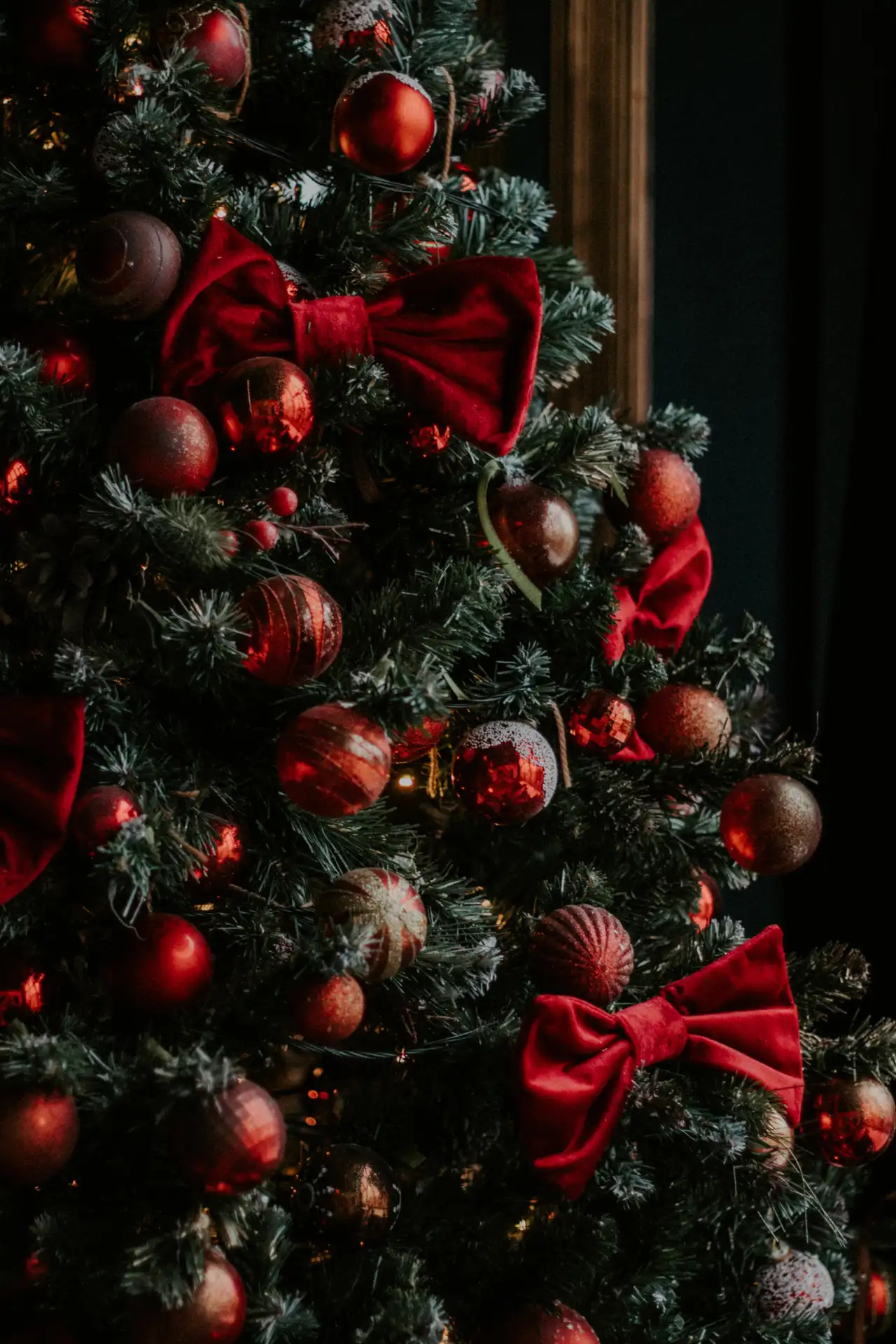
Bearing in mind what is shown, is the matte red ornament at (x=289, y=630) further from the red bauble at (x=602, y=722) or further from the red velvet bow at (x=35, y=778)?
the red bauble at (x=602, y=722)

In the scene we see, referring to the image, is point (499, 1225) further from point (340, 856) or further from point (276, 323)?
point (276, 323)

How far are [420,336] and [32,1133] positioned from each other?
1.68ft

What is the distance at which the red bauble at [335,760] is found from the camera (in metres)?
0.62

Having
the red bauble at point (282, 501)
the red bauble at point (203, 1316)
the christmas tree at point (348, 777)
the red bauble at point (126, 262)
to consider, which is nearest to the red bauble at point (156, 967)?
the christmas tree at point (348, 777)

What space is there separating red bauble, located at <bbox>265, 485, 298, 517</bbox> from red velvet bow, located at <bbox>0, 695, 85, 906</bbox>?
0.51 feet

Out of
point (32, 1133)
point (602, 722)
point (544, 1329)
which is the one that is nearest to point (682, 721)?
point (602, 722)

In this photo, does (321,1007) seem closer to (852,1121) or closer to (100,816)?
(100,816)

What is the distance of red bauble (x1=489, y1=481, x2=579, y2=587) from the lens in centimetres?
79

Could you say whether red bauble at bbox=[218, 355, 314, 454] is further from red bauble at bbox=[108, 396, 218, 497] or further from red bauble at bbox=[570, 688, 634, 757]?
red bauble at bbox=[570, 688, 634, 757]

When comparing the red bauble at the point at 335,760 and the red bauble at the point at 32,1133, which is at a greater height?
the red bauble at the point at 335,760

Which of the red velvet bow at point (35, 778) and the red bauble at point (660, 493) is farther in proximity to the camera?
the red bauble at point (660, 493)

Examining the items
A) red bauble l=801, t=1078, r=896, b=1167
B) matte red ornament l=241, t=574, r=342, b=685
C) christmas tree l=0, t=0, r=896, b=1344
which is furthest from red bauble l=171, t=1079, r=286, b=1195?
red bauble l=801, t=1078, r=896, b=1167

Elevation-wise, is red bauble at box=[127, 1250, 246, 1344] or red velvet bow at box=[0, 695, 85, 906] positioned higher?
red velvet bow at box=[0, 695, 85, 906]

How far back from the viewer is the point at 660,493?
0.88 m
